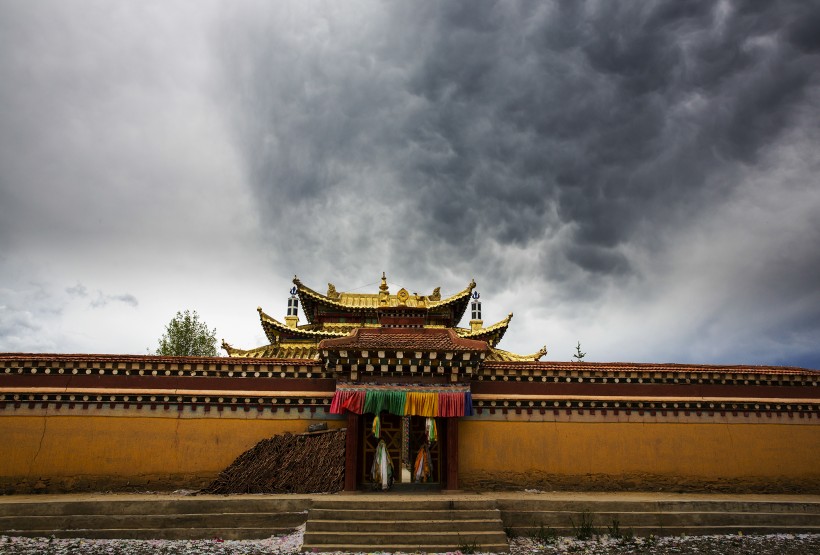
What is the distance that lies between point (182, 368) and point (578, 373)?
Answer: 1156 centimetres

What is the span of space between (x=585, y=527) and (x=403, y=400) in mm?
5347

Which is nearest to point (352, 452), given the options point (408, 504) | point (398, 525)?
point (408, 504)

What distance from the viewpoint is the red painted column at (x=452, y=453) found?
13.6 m

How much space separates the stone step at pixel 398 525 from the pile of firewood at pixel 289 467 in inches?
97.5

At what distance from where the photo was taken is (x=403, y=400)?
548 inches

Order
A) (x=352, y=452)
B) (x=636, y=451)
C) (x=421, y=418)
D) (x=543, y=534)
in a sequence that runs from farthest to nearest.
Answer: (x=421, y=418)
(x=636, y=451)
(x=352, y=452)
(x=543, y=534)

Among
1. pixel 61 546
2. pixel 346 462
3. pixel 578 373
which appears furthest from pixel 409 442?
pixel 61 546

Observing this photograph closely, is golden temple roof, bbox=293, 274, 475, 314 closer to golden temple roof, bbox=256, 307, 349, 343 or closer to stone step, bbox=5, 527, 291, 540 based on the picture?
golden temple roof, bbox=256, 307, 349, 343

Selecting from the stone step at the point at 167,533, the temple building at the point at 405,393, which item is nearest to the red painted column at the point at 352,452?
the temple building at the point at 405,393

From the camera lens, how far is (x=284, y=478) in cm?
1366

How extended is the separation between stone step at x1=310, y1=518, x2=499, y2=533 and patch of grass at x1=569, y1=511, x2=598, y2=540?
6.43 feet

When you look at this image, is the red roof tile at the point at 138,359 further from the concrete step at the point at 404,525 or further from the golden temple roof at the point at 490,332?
the golden temple roof at the point at 490,332

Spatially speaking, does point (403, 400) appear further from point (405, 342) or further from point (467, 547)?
point (467, 547)

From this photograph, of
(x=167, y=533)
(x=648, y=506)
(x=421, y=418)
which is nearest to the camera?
(x=167, y=533)
